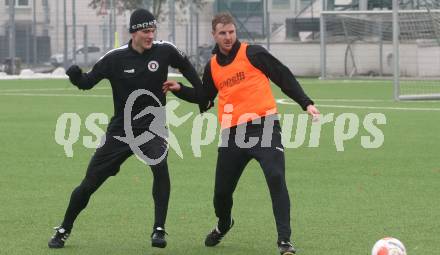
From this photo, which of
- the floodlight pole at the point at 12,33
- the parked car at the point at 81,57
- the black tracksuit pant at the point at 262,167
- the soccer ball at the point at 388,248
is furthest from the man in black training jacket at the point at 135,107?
the parked car at the point at 81,57

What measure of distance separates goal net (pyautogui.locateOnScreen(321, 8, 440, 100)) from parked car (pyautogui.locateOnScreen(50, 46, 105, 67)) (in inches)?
450

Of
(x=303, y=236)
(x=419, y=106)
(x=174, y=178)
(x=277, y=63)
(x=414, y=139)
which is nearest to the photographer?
(x=277, y=63)

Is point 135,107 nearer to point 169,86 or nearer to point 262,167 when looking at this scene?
point 169,86

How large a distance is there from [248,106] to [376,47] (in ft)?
111

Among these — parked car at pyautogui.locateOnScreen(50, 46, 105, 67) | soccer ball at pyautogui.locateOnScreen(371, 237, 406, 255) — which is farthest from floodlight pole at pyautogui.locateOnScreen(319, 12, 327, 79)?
soccer ball at pyautogui.locateOnScreen(371, 237, 406, 255)

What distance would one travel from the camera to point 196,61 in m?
49.4

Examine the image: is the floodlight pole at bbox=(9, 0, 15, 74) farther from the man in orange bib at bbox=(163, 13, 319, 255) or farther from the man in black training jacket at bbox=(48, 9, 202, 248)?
the man in orange bib at bbox=(163, 13, 319, 255)

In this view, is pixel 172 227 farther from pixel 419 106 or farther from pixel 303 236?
pixel 419 106

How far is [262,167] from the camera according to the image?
381 inches

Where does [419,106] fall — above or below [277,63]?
below

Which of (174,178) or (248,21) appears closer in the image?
(174,178)

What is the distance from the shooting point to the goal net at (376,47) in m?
37.3

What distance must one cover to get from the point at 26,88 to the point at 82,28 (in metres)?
14.9

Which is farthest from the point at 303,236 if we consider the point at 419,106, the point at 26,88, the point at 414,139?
the point at 26,88
